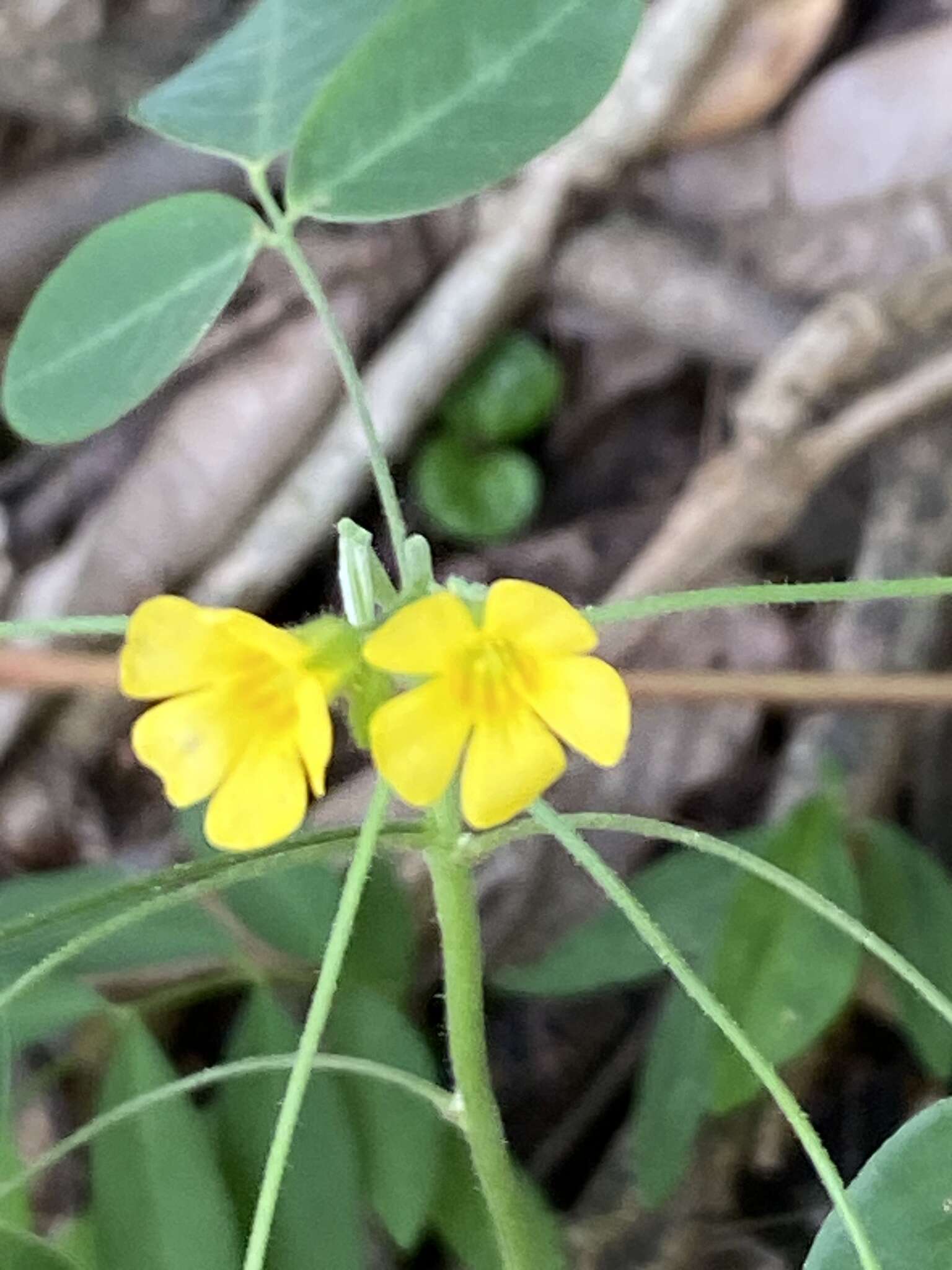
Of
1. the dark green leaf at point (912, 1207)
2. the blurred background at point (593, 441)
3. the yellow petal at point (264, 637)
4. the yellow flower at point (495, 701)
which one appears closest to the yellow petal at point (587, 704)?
the yellow flower at point (495, 701)

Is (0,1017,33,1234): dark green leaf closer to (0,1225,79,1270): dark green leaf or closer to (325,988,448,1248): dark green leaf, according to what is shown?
(0,1225,79,1270): dark green leaf

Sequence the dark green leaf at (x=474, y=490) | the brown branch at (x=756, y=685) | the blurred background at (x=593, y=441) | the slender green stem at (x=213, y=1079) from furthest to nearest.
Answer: the dark green leaf at (x=474, y=490)
the blurred background at (x=593, y=441)
the brown branch at (x=756, y=685)
the slender green stem at (x=213, y=1079)

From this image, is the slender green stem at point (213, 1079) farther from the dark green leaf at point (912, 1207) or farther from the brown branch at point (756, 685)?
the brown branch at point (756, 685)

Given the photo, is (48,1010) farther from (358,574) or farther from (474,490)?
(474,490)

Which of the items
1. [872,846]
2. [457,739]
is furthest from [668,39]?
[457,739]

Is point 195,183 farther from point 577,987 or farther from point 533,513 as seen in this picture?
point 577,987

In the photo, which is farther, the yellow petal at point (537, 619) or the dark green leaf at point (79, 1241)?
the dark green leaf at point (79, 1241)

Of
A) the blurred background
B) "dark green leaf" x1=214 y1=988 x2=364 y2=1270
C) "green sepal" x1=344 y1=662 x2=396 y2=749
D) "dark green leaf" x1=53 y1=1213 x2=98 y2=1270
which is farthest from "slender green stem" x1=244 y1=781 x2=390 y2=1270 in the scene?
the blurred background

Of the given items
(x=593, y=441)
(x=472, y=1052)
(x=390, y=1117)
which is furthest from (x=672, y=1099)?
(x=593, y=441)
